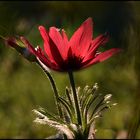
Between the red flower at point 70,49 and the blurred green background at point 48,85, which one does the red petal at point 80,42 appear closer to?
the red flower at point 70,49

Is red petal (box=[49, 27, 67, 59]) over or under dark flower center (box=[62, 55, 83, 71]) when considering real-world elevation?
over

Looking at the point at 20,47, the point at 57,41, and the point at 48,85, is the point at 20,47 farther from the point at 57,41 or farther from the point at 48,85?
the point at 48,85

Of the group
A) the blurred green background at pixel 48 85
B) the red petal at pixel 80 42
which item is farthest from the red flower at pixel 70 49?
the blurred green background at pixel 48 85

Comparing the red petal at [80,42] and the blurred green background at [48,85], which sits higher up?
the red petal at [80,42]

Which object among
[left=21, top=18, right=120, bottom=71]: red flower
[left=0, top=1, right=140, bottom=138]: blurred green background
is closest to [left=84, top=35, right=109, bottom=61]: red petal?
[left=21, top=18, right=120, bottom=71]: red flower

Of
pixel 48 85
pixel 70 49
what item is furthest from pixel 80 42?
pixel 48 85

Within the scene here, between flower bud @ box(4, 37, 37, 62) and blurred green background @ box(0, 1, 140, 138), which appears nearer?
flower bud @ box(4, 37, 37, 62)

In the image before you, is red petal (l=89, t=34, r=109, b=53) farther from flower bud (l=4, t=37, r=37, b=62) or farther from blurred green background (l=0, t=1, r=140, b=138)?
blurred green background (l=0, t=1, r=140, b=138)

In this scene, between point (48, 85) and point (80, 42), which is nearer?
point (80, 42)

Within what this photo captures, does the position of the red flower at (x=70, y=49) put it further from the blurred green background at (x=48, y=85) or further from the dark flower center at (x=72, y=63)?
the blurred green background at (x=48, y=85)

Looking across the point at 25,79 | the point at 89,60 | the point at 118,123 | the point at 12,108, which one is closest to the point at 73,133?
the point at 89,60

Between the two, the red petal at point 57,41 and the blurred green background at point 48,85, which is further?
the blurred green background at point 48,85
